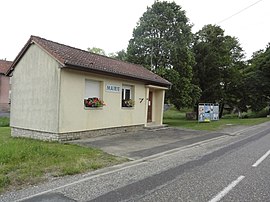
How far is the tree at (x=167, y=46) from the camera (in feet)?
73.0

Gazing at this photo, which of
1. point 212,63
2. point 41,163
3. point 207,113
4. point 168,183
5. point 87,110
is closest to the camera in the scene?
point 168,183

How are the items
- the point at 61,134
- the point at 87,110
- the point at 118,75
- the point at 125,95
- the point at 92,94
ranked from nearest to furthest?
the point at 61,134 → the point at 87,110 → the point at 92,94 → the point at 118,75 → the point at 125,95

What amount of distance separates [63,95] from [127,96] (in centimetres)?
510

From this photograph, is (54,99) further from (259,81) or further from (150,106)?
(259,81)

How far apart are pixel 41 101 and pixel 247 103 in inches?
1405

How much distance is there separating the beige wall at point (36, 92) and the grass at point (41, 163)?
11.3 ft

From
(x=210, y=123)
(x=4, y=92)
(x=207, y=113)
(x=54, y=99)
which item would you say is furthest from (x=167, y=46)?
(x=4, y=92)

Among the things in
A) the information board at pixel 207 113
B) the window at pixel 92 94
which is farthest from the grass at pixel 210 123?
the window at pixel 92 94

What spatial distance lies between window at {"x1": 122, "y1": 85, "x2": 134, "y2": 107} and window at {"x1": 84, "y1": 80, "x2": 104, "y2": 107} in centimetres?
212

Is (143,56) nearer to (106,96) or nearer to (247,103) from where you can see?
(106,96)

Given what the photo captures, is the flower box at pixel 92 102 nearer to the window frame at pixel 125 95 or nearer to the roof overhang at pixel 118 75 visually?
the roof overhang at pixel 118 75

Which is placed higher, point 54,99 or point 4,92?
point 4,92

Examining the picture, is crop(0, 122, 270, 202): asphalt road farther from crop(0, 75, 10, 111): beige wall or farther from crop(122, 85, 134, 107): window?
crop(0, 75, 10, 111): beige wall

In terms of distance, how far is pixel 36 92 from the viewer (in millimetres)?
12453
